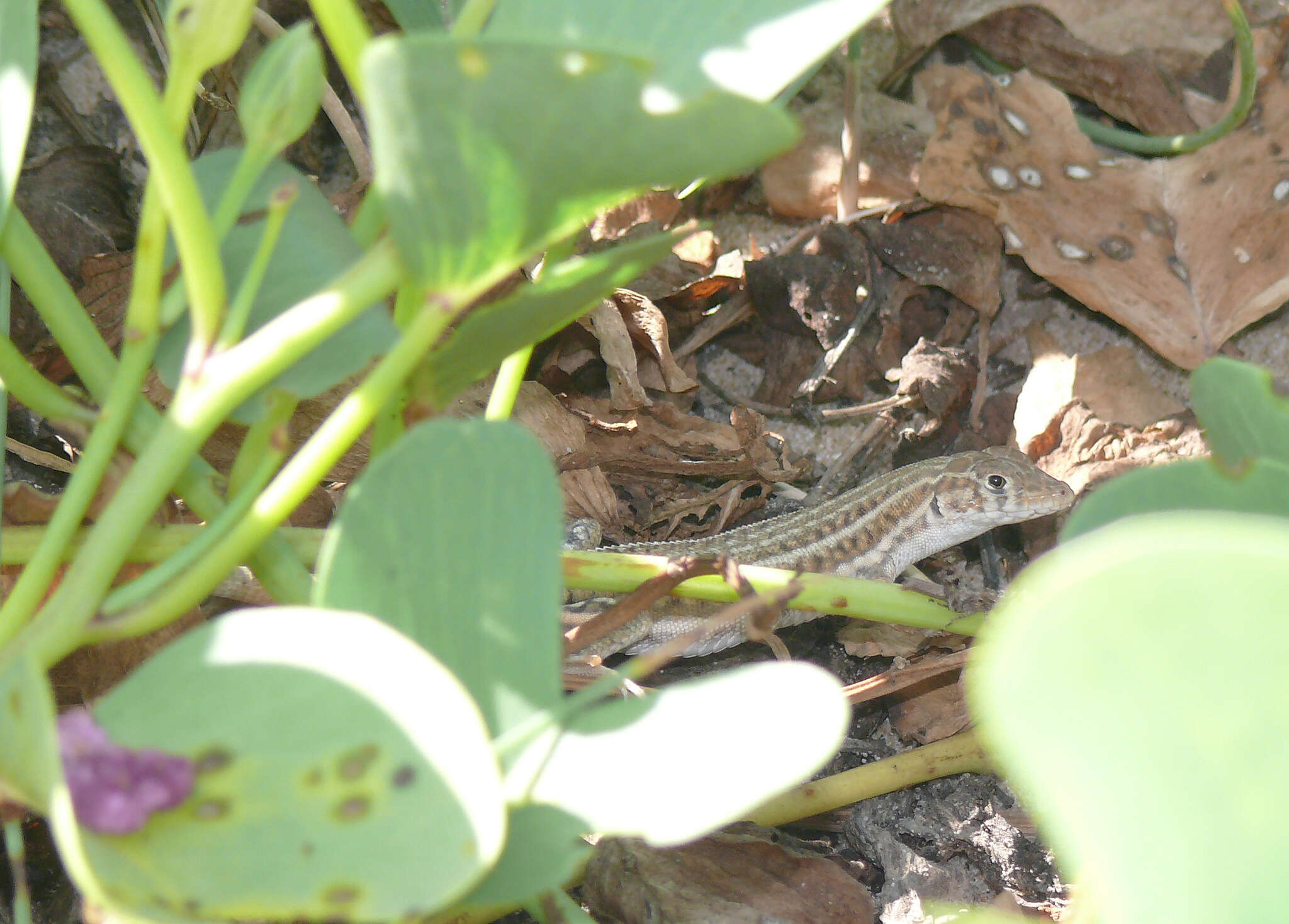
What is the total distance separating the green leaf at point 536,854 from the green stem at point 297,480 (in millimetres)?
374

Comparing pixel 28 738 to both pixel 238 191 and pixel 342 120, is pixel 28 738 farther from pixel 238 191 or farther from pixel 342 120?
pixel 342 120

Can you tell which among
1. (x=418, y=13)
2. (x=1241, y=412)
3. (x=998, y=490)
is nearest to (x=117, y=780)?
(x=1241, y=412)

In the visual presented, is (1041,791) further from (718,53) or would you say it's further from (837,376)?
(837,376)

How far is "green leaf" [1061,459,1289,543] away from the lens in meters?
0.94

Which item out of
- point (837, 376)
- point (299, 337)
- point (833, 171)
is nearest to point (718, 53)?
point (299, 337)

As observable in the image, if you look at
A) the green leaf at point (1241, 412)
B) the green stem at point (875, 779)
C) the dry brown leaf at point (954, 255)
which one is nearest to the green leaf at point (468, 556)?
the green leaf at point (1241, 412)

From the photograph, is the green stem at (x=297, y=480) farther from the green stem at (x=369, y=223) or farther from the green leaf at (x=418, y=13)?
the green leaf at (x=418, y=13)

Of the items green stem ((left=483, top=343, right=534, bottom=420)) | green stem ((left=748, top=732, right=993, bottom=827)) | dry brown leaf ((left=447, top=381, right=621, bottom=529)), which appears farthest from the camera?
dry brown leaf ((left=447, top=381, right=621, bottom=529))

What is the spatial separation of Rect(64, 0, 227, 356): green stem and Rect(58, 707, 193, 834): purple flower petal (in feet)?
1.26

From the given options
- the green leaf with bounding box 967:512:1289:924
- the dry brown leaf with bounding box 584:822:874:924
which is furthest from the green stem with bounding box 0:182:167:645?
the dry brown leaf with bounding box 584:822:874:924

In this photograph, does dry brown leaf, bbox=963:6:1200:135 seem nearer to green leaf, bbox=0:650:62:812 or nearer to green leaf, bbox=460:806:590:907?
green leaf, bbox=460:806:590:907

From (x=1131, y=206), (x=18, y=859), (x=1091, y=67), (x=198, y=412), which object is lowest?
(x=1131, y=206)

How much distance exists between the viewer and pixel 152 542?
4.31 feet

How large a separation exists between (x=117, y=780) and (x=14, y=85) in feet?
2.61
